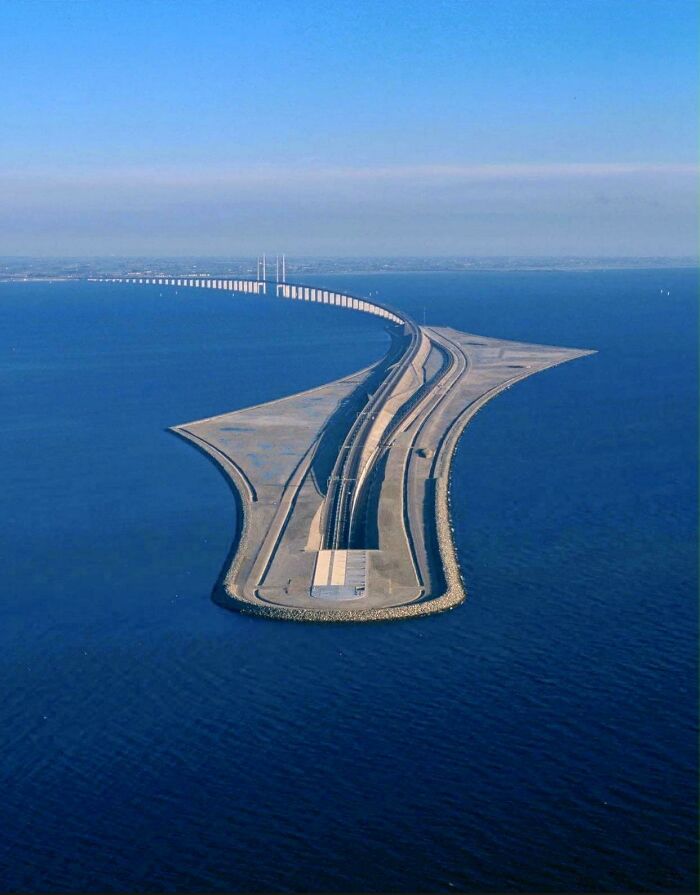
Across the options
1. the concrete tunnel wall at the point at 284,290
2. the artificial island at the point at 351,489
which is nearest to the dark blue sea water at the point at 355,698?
the artificial island at the point at 351,489

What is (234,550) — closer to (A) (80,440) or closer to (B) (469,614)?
(B) (469,614)

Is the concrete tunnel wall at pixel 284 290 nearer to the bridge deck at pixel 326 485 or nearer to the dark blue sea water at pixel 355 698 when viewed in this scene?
Answer: the bridge deck at pixel 326 485

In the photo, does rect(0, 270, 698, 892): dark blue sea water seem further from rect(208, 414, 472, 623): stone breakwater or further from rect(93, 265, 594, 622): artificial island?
rect(93, 265, 594, 622): artificial island

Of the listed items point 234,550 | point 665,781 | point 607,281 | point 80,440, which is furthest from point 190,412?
point 607,281

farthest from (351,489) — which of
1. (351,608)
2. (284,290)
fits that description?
(284,290)

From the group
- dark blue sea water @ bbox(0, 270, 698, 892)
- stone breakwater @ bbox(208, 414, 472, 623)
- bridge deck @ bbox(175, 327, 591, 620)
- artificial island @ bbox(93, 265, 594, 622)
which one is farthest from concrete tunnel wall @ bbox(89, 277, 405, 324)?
stone breakwater @ bbox(208, 414, 472, 623)

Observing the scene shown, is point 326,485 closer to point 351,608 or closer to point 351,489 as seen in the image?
point 351,489

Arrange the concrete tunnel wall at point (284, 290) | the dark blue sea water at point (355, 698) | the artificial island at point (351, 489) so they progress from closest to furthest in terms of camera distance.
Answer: the dark blue sea water at point (355, 698) < the artificial island at point (351, 489) < the concrete tunnel wall at point (284, 290)
